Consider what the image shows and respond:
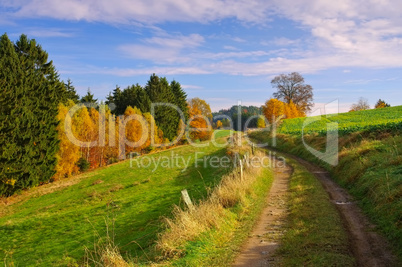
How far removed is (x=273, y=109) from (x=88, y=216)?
245 feet

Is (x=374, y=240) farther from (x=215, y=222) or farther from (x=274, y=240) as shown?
(x=215, y=222)

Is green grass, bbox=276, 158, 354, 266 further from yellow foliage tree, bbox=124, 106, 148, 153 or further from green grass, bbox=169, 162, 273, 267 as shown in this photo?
yellow foliage tree, bbox=124, 106, 148, 153

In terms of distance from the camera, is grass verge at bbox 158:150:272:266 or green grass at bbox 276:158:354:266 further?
grass verge at bbox 158:150:272:266

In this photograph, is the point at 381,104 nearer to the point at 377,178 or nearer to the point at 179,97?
the point at 179,97

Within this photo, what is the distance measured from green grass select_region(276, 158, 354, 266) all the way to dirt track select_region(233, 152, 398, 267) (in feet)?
0.90

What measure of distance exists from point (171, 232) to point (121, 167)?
124ft

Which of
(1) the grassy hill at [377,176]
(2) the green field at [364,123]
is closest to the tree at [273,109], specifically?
(2) the green field at [364,123]

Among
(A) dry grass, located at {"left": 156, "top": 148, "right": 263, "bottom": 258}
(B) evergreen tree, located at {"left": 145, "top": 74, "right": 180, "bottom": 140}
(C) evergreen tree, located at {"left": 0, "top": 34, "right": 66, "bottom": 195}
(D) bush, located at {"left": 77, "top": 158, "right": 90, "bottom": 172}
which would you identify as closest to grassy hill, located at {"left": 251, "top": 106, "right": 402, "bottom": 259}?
(A) dry grass, located at {"left": 156, "top": 148, "right": 263, "bottom": 258}

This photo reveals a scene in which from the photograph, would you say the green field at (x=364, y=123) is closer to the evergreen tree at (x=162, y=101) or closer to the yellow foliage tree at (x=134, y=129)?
the yellow foliage tree at (x=134, y=129)

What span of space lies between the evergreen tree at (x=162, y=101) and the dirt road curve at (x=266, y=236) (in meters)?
53.7

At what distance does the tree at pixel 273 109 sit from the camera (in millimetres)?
85312

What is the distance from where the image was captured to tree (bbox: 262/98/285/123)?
85312 mm

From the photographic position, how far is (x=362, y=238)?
339 inches

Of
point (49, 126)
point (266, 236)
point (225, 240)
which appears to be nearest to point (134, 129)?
point (49, 126)
